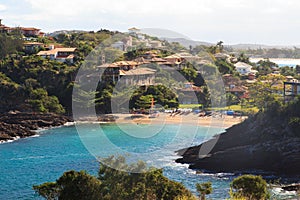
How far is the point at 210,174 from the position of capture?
20422mm

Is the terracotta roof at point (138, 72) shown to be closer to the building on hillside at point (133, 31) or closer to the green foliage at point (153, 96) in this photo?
the green foliage at point (153, 96)

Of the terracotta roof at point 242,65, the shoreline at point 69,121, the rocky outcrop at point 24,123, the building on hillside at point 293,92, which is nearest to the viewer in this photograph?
the building on hillside at point 293,92

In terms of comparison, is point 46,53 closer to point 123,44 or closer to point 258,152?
point 123,44

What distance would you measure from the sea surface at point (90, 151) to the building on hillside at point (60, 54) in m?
11.1

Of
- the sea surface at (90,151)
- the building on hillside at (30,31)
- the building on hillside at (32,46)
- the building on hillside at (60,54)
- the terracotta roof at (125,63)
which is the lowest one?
the sea surface at (90,151)

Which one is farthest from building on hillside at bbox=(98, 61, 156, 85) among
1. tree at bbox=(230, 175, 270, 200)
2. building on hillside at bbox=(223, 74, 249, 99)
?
tree at bbox=(230, 175, 270, 200)

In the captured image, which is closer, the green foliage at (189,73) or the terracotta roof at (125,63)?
the terracotta roof at (125,63)

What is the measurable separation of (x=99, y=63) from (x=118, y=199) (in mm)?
28641

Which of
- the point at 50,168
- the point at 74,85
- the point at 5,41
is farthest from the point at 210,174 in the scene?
the point at 5,41

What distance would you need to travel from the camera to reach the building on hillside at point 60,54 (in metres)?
42.4

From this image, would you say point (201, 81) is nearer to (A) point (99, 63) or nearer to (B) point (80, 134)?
(A) point (99, 63)

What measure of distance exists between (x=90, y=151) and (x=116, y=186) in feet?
40.4

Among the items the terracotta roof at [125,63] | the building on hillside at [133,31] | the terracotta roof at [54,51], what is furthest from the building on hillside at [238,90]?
the building on hillside at [133,31]

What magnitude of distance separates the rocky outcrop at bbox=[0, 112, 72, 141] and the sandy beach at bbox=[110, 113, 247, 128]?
164 inches
